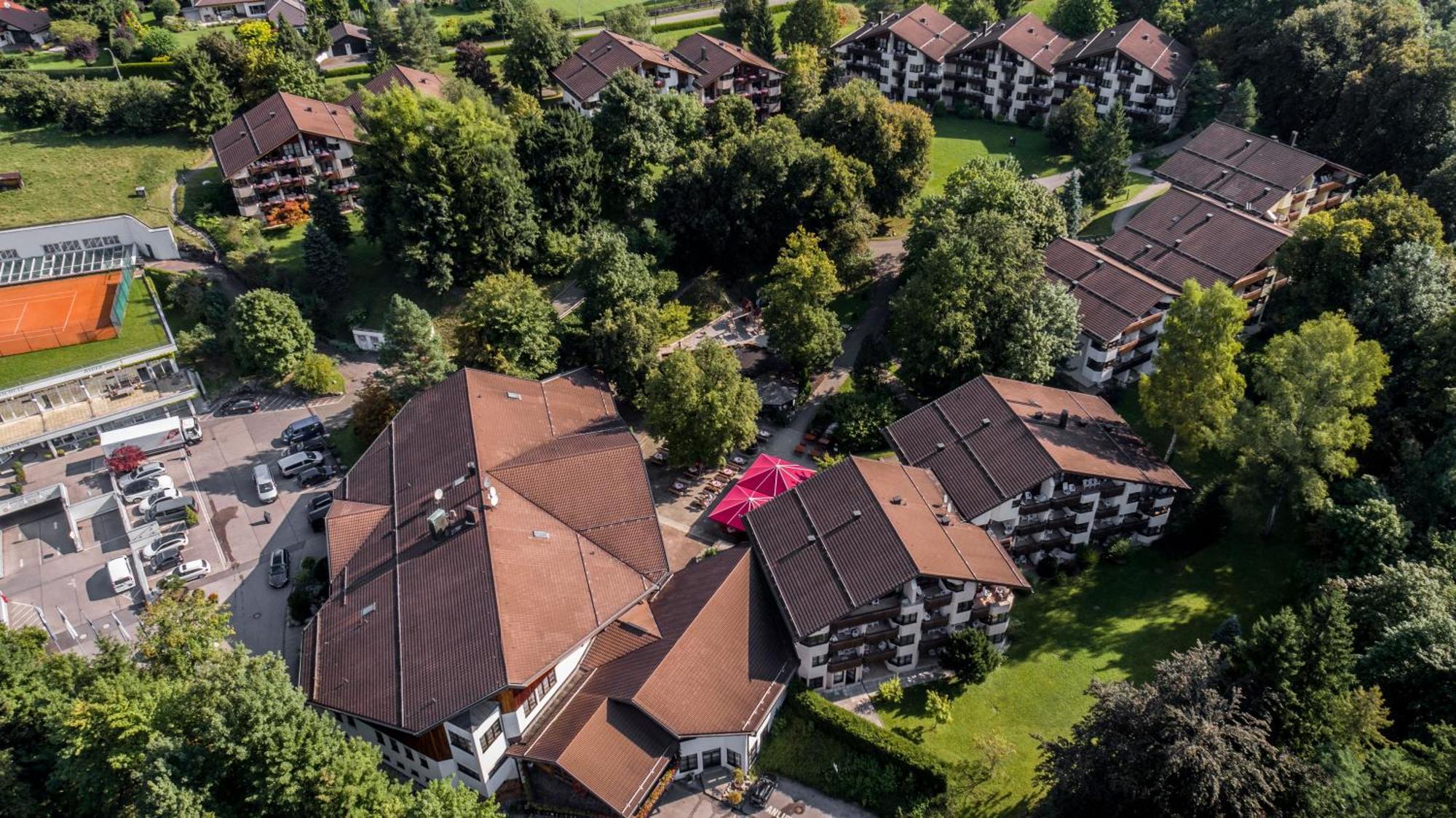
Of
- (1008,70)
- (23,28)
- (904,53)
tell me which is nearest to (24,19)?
(23,28)

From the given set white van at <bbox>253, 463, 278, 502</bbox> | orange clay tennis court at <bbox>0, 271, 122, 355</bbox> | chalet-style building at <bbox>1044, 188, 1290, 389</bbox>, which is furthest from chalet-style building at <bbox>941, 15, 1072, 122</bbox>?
orange clay tennis court at <bbox>0, 271, 122, 355</bbox>

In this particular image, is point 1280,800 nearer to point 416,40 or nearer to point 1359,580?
point 1359,580

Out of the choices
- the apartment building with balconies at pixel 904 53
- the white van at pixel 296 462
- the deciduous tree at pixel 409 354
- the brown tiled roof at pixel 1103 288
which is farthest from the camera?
the apartment building with balconies at pixel 904 53

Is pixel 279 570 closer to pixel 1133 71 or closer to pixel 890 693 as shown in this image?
pixel 890 693

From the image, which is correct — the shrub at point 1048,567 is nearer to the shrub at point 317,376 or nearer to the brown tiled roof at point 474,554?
the brown tiled roof at point 474,554

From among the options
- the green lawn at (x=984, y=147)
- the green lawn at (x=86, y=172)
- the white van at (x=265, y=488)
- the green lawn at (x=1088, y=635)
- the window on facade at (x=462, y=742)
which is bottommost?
the green lawn at (x=1088, y=635)

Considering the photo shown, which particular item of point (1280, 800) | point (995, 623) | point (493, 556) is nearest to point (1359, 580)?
point (1280, 800)

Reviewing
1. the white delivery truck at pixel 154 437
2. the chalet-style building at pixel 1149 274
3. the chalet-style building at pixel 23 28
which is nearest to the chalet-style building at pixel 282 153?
the white delivery truck at pixel 154 437

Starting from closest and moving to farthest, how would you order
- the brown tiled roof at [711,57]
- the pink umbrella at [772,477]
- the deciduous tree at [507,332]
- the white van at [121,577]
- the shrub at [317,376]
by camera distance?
the white van at [121,577] < the pink umbrella at [772,477] < the deciduous tree at [507,332] < the shrub at [317,376] < the brown tiled roof at [711,57]
